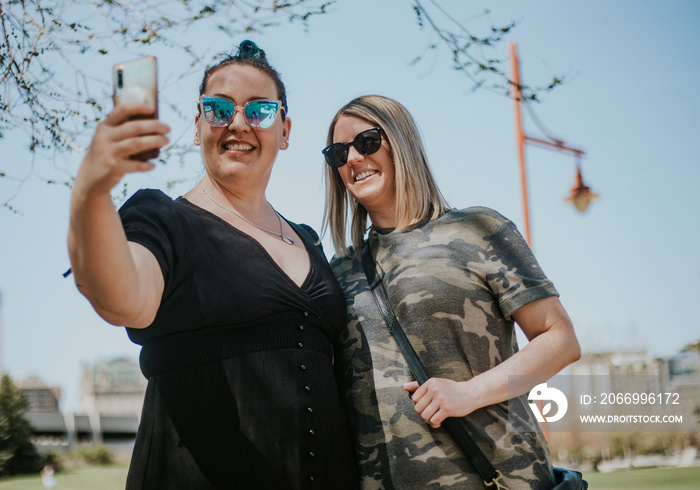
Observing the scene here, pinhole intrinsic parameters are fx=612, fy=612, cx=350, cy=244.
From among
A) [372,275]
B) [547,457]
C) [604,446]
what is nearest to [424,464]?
[547,457]

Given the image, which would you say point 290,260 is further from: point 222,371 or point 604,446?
point 604,446

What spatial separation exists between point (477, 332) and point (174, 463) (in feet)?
4.10

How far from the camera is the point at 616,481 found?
9875 mm

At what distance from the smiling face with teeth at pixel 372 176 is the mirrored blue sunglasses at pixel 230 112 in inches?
20.0

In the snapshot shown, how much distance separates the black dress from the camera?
6.66 ft

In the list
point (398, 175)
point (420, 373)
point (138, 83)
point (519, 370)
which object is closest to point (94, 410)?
point (398, 175)

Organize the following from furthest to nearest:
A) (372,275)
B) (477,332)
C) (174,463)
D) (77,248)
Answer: (372,275)
(477,332)
(174,463)
(77,248)

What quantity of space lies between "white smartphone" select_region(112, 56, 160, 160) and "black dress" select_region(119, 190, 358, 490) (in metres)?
0.59

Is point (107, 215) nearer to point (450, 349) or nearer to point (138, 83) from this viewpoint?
point (138, 83)

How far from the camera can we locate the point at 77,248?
1.40 meters

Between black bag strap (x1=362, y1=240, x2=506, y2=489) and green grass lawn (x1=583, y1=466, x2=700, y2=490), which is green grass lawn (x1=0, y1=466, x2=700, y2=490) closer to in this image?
green grass lawn (x1=583, y1=466, x2=700, y2=490)

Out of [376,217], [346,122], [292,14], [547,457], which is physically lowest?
[547,457]

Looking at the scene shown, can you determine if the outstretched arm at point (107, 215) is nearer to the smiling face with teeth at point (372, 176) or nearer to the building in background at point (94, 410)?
the smiling face with teeth at point (372, 176)

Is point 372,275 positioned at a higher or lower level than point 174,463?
higher
